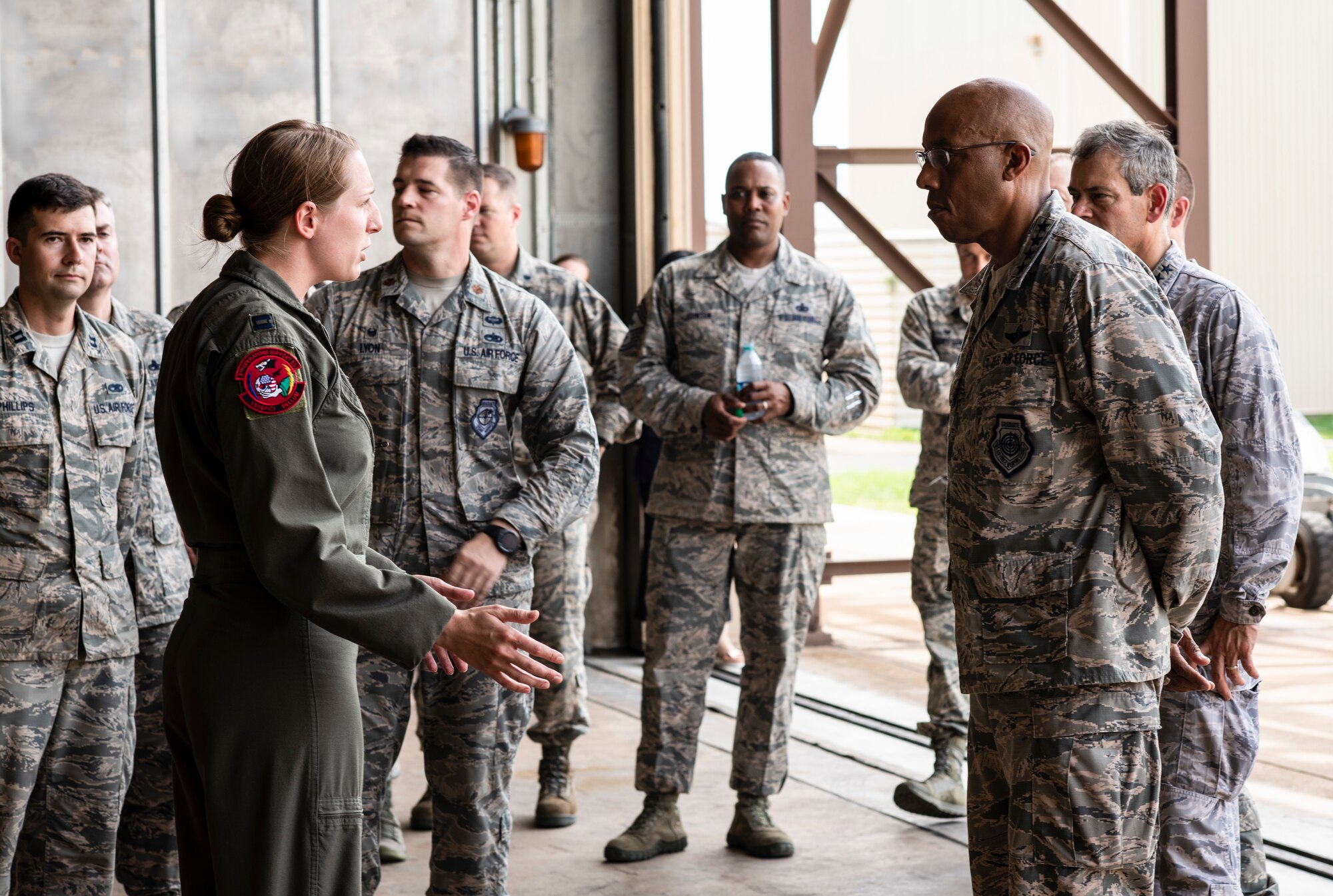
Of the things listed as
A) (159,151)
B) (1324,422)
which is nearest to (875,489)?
(1324,422)

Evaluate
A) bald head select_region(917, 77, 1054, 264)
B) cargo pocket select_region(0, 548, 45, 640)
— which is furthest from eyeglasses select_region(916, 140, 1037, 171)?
cargo pocket select_region(0, 548, 45, 640)

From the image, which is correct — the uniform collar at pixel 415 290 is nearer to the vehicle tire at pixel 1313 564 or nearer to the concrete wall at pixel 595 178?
the concrete wall at pixel 595 178

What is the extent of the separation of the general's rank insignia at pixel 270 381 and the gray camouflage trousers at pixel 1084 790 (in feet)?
3.96

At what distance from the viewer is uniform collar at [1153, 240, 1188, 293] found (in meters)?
2.68

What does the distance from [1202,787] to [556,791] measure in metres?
2.18

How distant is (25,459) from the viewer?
9.45 ft

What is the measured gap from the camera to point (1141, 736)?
6.84ft

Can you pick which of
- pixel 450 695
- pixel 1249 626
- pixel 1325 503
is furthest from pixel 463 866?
pixel 1325 503

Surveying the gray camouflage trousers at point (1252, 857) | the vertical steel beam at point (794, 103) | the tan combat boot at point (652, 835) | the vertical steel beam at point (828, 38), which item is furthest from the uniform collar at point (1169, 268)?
the vertical steel beam at point (828, 38)

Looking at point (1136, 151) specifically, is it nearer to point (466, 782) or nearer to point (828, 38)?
point (466, 782)

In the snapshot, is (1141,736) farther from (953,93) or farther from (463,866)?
(463,866)

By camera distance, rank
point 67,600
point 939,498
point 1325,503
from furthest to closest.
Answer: point 1325,503 → point 939,498 → point 67,600

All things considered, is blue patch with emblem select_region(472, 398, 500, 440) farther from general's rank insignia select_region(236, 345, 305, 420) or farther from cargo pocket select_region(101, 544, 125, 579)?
general's rank insignia select_region(236, 345, 305, 420)

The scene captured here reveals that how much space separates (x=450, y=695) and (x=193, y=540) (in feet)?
3.55
